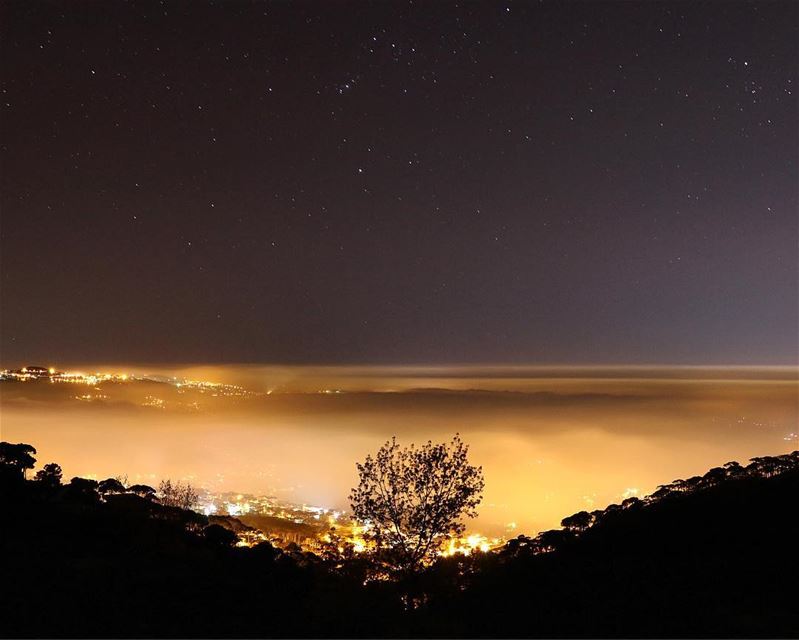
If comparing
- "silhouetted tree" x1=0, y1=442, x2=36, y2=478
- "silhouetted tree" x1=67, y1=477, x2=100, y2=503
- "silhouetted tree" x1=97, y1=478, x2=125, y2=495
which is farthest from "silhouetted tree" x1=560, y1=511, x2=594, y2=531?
"silhouetted tree" x1=0, y1=442, x2=36, y2=478

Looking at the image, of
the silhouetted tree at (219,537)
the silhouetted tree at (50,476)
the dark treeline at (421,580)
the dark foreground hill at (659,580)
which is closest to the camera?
the dark treeline at (421,580)

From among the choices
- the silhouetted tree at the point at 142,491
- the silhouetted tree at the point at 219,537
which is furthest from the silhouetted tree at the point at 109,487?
the silhouetted tree at the point at 219,537

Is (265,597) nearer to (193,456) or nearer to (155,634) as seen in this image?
(155,634)

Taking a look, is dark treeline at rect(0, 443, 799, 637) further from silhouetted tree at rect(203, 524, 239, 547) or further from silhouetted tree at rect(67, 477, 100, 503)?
silhouetted tree at rect(67, 477, 100, 503)

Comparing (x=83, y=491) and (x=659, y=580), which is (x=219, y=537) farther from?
(x=659, y=580)

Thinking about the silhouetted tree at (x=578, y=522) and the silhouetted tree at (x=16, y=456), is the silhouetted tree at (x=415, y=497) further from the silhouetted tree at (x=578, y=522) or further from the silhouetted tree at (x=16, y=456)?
the silhouetted tree at (x=16, y=456)

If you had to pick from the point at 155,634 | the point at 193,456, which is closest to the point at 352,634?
the point at 155,634
